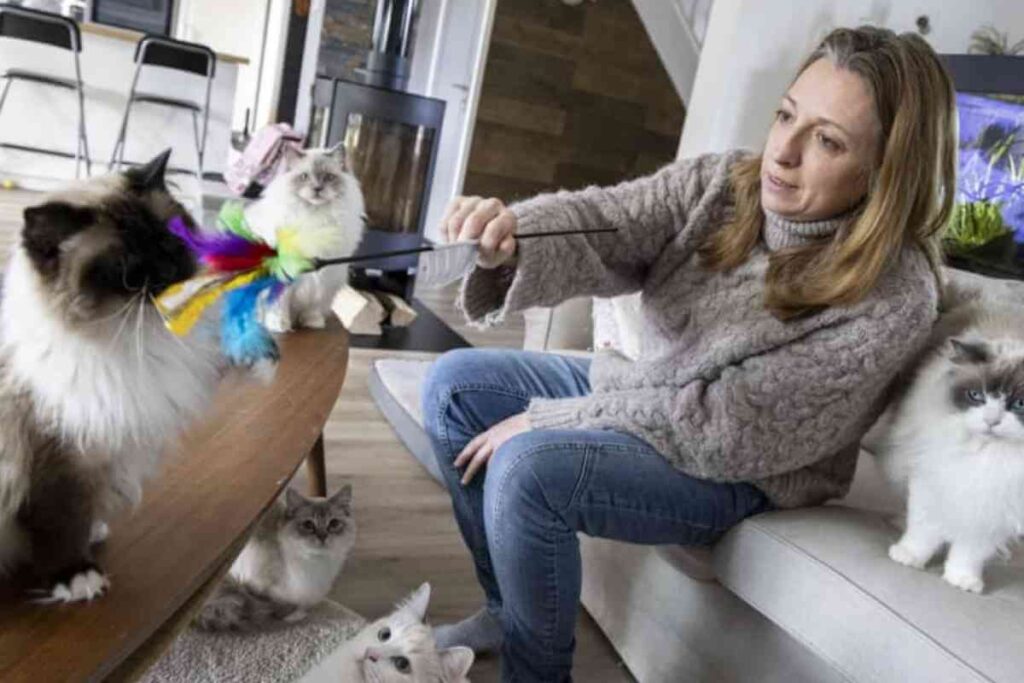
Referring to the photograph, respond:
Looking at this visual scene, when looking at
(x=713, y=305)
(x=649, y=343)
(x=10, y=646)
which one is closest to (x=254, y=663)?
(x=10, y=646)

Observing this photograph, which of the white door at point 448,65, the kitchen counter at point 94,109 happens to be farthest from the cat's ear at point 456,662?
the kitchen counter at point 94,109

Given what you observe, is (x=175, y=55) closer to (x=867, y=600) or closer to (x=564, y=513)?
(x=564, y=513)

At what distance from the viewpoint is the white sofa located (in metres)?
1.03

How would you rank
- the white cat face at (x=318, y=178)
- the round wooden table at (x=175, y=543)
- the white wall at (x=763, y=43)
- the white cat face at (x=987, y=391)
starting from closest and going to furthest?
the round wooden table at (x=175, y=543)
the white cat face at (x=987, y=391)
the white cat face at (x=318, y=178)
the white wall at (x=763, y=43)

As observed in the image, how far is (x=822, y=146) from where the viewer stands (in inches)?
47.9

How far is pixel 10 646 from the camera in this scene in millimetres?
688

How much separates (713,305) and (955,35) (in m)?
2.44

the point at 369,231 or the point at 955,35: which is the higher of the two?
the point at 955,35

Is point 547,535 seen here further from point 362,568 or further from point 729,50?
point 729,50

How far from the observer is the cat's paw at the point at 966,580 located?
114cm

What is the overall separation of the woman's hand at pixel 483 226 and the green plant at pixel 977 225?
1.54 metres

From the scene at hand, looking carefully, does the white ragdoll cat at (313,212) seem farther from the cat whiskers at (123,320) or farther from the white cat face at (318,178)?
the cat whiskers at (123,320)

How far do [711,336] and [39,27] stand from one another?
461 centimetres

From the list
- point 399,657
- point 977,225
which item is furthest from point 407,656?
point 977,225
